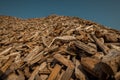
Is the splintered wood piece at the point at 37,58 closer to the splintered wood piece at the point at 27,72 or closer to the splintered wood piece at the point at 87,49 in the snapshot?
the splintered wood piece at the point at 27,72

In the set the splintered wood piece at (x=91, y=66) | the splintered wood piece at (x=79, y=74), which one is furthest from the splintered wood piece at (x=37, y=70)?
the splintered wood piece at (x=91, y=66)

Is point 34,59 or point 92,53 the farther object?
point 34,59

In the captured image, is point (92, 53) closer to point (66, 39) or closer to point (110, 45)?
point (110, 45)

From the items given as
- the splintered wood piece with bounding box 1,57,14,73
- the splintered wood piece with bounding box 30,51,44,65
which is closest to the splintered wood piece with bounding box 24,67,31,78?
the splintered wood piece with bounding box 30,51,44,65

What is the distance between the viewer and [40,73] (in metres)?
5.45

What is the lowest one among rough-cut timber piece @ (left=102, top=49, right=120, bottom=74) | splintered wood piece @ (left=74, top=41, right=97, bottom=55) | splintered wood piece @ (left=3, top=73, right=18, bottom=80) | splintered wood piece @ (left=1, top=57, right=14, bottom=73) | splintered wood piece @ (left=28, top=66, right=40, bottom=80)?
splintered wood piece @ (left=3, top=73, right=18, bottom=80)

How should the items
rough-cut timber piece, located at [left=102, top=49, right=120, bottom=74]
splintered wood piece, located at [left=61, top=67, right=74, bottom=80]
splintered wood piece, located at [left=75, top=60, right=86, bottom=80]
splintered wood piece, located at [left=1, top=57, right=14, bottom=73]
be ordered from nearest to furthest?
rough-cut timber piece, located at [left=102, top=49, right=120, bottom=74] < splintered wood piece, located at [left=75, top=60, right=86, bottom=80] < splintered wood piece, located at [left=61, top=67, right=74, bottom=80] < splintered wood piece, located at [left=1, top=57, right=14, bottom=73]

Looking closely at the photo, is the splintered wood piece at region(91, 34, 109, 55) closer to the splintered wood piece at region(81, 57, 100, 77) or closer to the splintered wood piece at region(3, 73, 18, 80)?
the splintered wood piece at region(81, 57, 100, 77)

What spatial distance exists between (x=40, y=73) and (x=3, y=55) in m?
2.39

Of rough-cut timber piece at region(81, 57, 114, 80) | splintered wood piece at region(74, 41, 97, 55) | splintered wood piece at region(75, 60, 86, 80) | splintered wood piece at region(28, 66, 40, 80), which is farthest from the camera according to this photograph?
splintered wood piece at region(74, 41, 97, 55)

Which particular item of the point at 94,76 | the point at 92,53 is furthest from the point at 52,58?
the point at 94,76

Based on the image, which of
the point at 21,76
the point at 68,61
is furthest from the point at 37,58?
the point at 68,61

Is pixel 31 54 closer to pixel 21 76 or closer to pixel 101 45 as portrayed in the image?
pixel 21 76

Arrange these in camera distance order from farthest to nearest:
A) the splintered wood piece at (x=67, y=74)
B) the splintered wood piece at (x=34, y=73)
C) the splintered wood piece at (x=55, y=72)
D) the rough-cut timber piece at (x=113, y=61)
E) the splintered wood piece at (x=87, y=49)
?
the splintered wood piece at (x=87, y=49)
the splintered wood piece at (x=34, y=73)
the splintered wood piece at (x=55, y=72)
the splintered wood piece at (x=67, y=74)
the rough-cut timber piece at (x=113, y=61)
